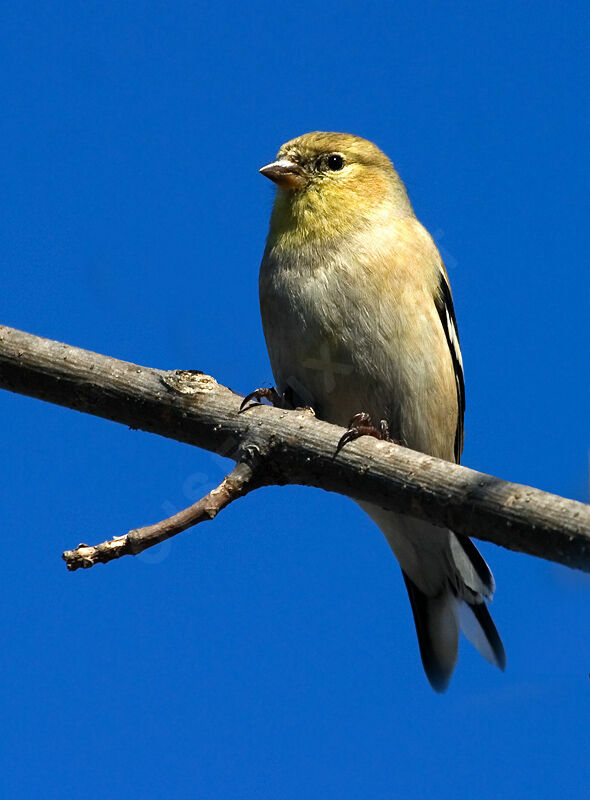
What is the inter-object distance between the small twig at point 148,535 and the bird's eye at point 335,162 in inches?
117

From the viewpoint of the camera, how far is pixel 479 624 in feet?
16.1

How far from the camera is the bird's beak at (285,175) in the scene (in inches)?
210

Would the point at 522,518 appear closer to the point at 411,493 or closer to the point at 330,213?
the point at 411,493

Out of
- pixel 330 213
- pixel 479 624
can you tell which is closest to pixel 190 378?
pixel 330 213

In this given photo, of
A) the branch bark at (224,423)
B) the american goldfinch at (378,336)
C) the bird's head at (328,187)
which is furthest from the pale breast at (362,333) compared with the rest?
the branch bark at (224,423)

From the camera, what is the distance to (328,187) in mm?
5340

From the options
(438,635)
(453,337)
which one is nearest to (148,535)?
(438,635)

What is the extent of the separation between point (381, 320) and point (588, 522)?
2251 millimetres

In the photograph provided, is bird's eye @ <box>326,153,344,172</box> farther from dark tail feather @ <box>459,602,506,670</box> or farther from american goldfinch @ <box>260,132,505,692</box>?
dark tail feather @ <box>459,602,506,670</box>

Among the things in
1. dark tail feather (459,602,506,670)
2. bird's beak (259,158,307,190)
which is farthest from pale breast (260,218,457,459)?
dark tail feather (459,602,506,670)

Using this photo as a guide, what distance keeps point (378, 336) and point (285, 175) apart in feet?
4.24

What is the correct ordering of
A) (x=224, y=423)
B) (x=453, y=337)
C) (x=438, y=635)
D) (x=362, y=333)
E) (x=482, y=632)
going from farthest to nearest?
(x=453, y=337) → (x=438, y=635) → (x=482, y=632) → (x=362, y=333) → (x=224, y=423)

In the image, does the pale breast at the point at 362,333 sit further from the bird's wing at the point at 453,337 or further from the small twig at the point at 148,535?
the small twig at the point at 148,535

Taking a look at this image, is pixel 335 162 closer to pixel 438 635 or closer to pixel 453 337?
pixel 453 337
